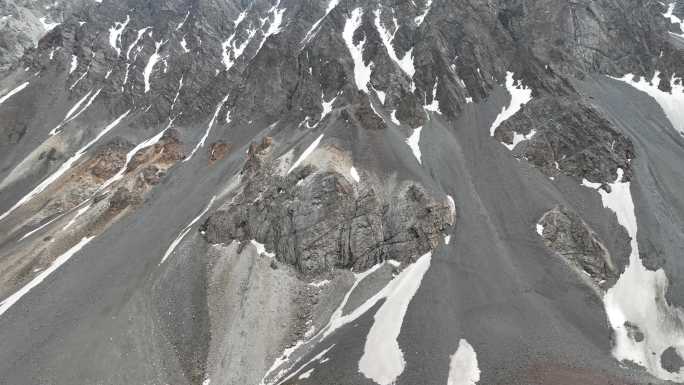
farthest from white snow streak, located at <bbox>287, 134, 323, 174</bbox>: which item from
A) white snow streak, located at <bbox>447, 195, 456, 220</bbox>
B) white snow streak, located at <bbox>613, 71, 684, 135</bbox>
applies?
white snow streak, located at <bbox>613, 71, 684, 135</bbox>

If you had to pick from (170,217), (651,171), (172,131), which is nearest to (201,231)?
(170,217)

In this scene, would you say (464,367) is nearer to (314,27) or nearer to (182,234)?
(182,234)

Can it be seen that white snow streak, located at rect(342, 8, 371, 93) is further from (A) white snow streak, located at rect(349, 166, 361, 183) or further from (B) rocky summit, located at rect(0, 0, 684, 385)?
(A) white snow streak, located at rect(349, 166, 361, 183)

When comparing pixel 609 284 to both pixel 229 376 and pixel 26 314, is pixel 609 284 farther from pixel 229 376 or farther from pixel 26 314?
pixel 26 314

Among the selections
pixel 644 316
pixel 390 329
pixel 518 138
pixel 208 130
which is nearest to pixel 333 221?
pixel 390 329

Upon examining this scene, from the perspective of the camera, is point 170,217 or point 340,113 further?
point 340,113

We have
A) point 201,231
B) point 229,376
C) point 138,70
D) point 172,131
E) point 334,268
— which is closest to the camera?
point 229,376
